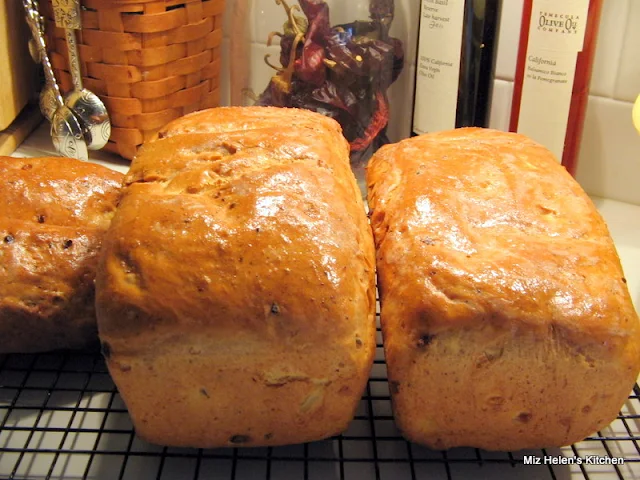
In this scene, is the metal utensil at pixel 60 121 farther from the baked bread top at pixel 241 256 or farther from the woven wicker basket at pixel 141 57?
the baked bread top at pixel 241 256

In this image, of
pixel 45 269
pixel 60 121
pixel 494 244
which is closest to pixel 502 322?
pixel 494 244

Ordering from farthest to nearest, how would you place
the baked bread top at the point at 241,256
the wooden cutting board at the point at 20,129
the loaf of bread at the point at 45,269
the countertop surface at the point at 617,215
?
the wooden cutting board at the point at 20,129
the countertop surface at the point at 617,215
the loaf of bread at the point at 45,269
the baked bread top at the point at 241,256

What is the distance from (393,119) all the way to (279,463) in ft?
2.77

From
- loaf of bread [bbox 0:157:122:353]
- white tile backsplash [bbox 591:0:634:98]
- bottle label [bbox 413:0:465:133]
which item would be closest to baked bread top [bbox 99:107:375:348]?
loaf of bread [bbox 0:157:122:353]

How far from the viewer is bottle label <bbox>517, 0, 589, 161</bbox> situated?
3.86ft

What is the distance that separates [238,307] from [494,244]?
0.32m

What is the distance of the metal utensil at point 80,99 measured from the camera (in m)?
1.34

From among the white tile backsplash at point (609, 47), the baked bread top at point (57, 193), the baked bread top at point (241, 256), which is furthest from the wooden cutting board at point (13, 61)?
the white tile backsplash at point (609, 47)

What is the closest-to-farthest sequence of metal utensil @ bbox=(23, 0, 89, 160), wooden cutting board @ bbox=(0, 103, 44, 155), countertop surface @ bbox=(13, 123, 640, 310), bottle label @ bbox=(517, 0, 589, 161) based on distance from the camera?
bottle label @ bbox=(517, 0, 589, 161), countertop surface @ bbox=(13, 123, 640, 310), metal utensil @ bbox=(23, 0, 89, 160), wooden cutting board @ bbox=(0, 103, 44, 155)

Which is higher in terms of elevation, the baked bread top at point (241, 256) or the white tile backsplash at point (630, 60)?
the white tile backsplash at point (630, 60)

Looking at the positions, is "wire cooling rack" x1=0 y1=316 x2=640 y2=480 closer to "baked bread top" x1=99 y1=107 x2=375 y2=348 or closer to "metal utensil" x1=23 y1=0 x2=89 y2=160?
"baked bread top" x1=99 y1=107 x2=375 y2=348

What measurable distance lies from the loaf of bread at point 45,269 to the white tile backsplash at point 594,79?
56 centimetres

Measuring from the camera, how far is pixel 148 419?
795 mm

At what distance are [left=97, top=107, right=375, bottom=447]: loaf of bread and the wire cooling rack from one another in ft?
0.12
